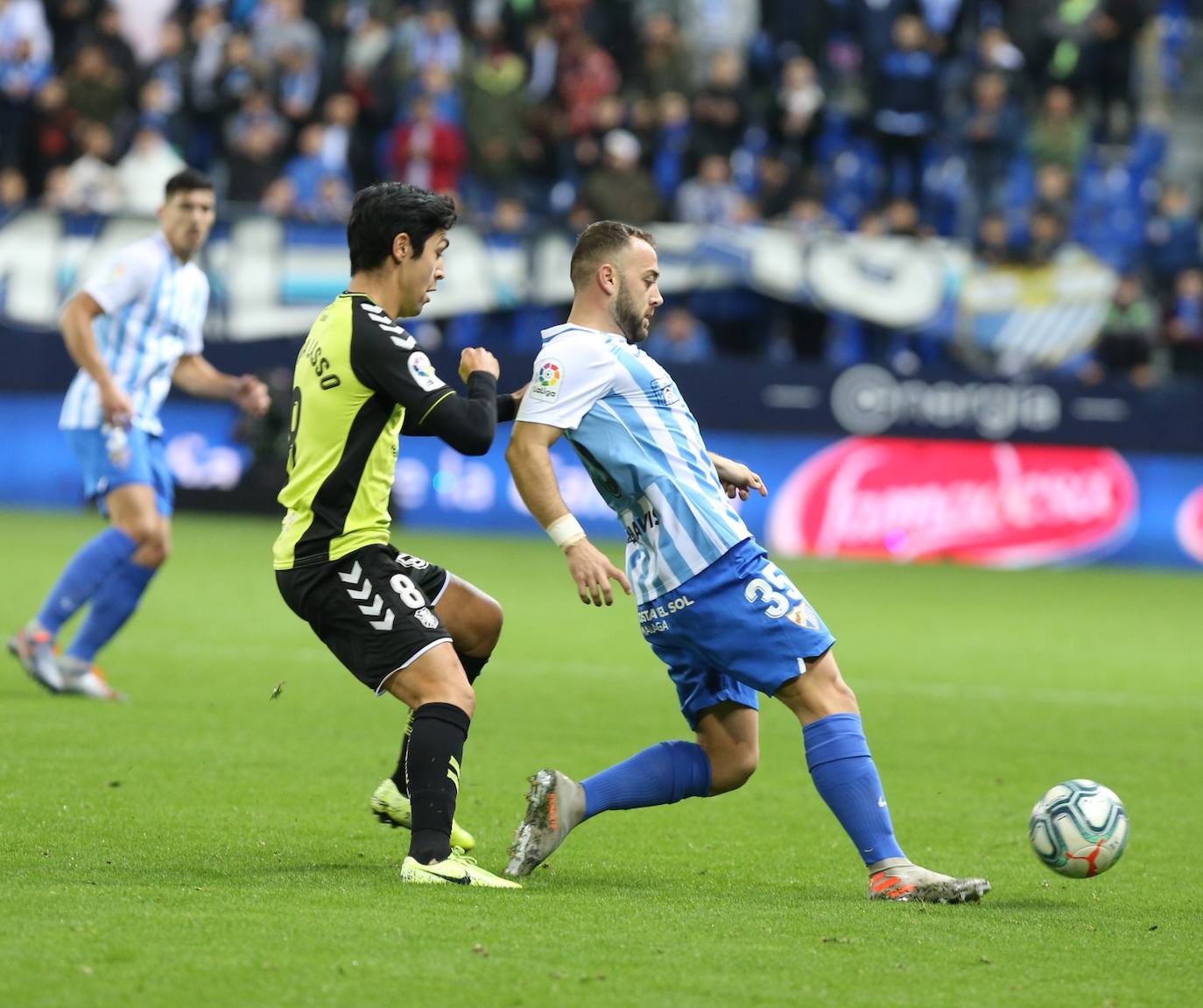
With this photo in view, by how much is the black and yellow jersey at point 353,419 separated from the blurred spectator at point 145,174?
48.2 feet

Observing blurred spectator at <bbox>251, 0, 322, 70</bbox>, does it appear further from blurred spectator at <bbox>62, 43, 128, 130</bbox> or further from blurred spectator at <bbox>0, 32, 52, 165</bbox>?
blurred spectator at <bbox>0, 32, 52, 165</bbox>

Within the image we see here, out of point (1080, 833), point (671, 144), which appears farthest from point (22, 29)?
point (1080, 833)

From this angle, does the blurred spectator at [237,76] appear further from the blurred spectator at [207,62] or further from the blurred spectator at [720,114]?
the blurred spectator at [720,114]

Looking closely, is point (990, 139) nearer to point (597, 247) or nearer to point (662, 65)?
point (662, 65)

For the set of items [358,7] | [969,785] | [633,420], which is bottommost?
[969,785]

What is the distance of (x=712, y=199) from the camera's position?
19.9 meters

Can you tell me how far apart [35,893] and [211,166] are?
54.6 feet

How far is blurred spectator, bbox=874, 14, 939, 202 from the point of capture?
2077 centimetres

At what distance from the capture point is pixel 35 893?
4879 millimetres

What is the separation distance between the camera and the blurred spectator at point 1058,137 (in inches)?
811

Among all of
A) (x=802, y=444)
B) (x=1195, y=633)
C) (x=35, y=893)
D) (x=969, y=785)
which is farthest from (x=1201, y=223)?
(x=35, y=893)

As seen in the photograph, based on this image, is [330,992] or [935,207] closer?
[330,992]

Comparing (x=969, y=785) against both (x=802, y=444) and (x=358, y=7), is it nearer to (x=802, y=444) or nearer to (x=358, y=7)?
(x=802, y=444)

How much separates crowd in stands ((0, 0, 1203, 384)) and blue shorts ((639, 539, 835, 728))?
14340 millimetres
